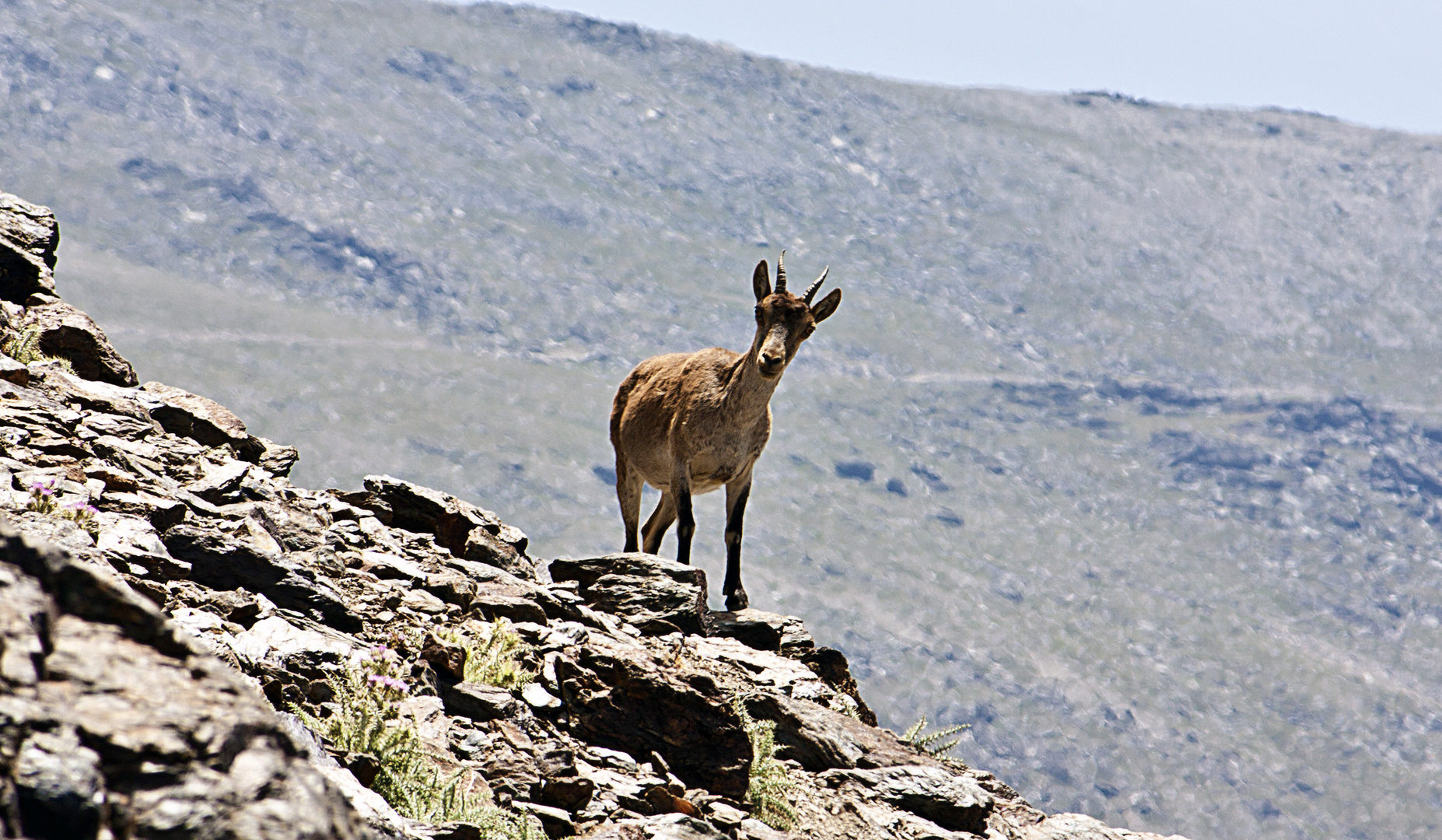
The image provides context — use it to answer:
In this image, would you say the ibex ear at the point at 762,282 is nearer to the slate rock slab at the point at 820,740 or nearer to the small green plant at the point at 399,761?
the slate rock slab at the point at 820,740

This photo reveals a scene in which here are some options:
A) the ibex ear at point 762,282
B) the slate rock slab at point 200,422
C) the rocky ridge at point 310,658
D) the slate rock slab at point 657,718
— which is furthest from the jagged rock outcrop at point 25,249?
the slate rock slab at point 657,718

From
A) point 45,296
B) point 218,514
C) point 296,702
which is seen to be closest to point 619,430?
point 45,296

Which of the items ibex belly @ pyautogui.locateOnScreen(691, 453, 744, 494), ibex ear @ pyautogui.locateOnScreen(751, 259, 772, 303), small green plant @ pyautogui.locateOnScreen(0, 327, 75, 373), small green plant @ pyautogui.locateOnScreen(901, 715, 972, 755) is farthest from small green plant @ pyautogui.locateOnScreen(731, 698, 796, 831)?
ibex ear @ pyautogui.locateOnScreen(751, 259, 772, 303)

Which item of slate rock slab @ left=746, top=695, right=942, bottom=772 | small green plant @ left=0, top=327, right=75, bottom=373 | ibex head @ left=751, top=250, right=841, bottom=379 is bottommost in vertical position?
slate rock slab @ left=746, top=695, right=942, bottom=772

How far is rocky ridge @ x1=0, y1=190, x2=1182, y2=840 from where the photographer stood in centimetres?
360

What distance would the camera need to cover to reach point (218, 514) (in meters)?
11.1

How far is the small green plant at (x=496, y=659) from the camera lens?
9906mm

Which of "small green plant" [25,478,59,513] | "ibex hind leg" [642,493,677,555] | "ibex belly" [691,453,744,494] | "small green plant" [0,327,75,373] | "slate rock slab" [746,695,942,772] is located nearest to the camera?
"small green plant" [25,478,59,513]

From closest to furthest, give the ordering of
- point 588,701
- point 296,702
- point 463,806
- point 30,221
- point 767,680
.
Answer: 1. point 463,806
2. point 296,702
3. point 588,701
4. point 767,680
5. point 30,221

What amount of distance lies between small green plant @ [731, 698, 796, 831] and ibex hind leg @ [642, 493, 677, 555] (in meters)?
8.30

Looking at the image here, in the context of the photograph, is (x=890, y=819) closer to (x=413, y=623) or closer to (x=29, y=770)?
(x=413, y=623)

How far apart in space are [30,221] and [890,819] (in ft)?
41.2

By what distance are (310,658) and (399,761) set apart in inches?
53.9

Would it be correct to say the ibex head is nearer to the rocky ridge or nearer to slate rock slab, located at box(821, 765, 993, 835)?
the rocky ridge
